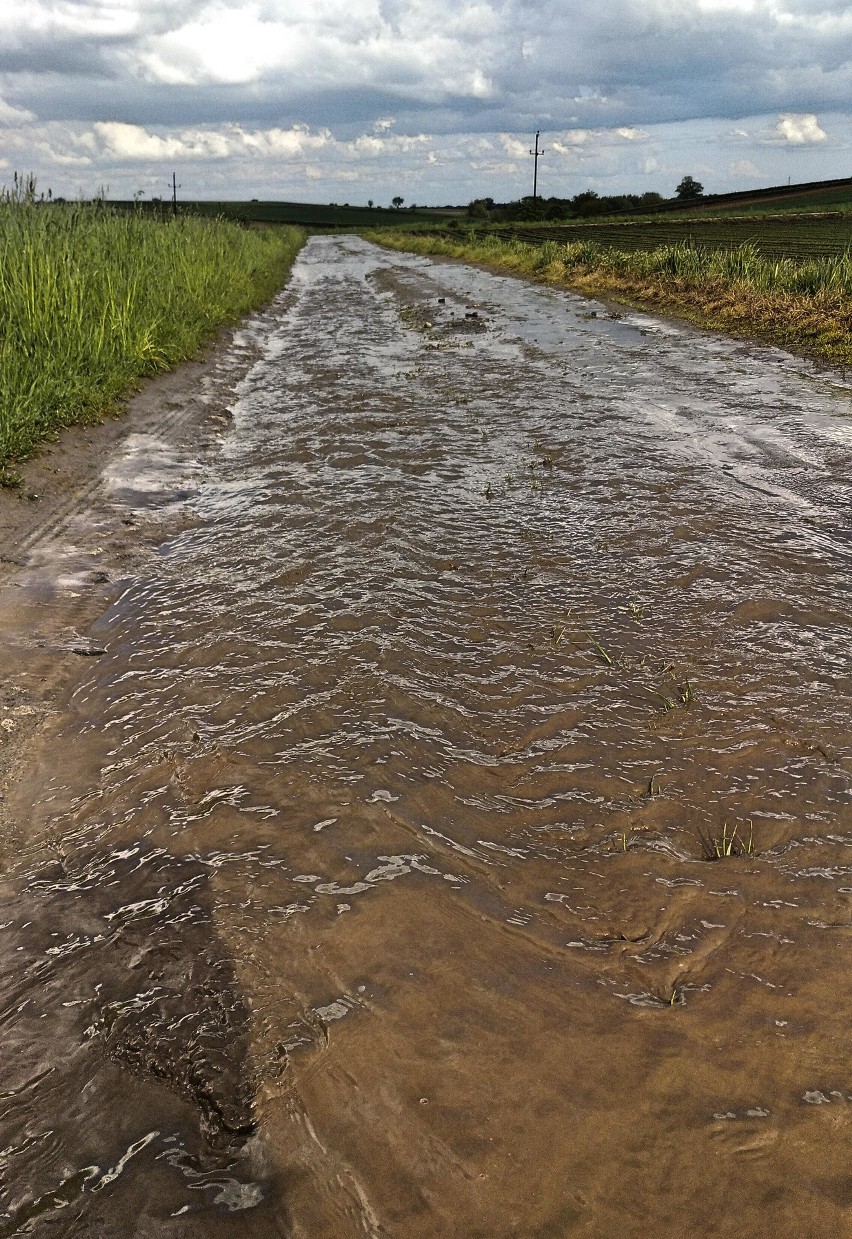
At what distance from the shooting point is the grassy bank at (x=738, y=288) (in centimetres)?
1194

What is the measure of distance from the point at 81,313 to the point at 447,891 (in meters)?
8.43

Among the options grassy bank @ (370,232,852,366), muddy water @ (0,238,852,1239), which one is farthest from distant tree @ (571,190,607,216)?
muddy water @ (0,238,852,1239)

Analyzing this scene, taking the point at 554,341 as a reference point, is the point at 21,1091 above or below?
below

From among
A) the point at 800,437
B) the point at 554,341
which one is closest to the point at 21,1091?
the point at 800,437

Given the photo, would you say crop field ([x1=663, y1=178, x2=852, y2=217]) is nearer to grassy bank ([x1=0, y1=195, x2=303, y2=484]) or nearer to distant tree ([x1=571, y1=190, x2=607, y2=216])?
distant tree ([x1=571, y1=190, x2=607, y2=216])

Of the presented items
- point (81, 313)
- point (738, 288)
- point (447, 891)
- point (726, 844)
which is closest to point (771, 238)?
point (738, 288)

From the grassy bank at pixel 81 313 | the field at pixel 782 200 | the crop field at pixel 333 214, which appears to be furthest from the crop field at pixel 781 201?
the grassy bank at pixel 81 313

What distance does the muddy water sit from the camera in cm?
167

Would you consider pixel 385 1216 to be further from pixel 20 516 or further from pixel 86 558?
pixel 20 516

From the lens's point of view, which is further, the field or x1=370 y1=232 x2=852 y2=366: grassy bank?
the field

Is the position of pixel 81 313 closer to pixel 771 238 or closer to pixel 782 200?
pixel 771 238

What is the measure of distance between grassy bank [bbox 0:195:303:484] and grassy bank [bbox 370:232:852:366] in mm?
8533

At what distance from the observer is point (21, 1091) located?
1.84 metres

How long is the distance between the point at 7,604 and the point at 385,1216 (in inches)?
141
